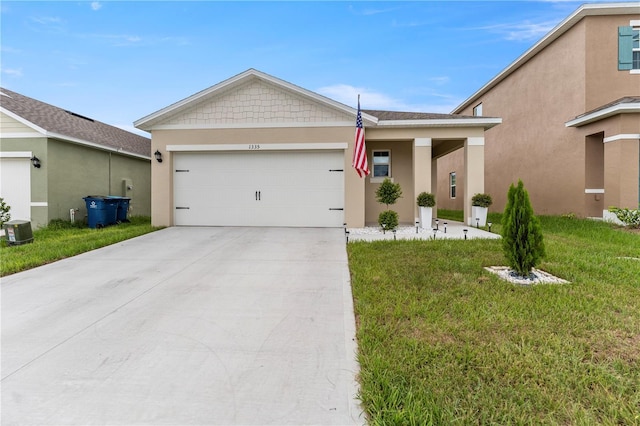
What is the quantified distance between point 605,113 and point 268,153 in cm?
1087

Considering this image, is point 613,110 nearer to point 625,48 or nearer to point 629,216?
point 629,216

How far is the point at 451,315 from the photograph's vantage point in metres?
3.21

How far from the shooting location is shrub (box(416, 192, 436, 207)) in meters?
9.27

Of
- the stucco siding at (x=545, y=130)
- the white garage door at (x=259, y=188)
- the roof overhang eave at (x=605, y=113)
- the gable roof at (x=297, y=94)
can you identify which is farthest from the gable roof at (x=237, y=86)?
the stucco siding at (x=545, y=130)

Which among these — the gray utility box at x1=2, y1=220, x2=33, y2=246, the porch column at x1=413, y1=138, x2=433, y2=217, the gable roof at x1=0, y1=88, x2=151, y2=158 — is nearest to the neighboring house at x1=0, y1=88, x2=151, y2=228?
the gable roof at x1=0, y1=88, x2=151, y2=158

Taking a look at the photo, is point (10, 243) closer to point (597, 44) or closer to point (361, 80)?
point (361, 80)

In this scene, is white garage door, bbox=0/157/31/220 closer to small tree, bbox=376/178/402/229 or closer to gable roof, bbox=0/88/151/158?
gable roof, bbox=0/88/151/158

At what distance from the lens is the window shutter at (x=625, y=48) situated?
10.8 metres

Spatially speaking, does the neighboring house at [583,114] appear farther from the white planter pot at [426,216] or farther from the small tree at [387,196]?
the small tree at [387,196]

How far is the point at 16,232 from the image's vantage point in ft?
24.2

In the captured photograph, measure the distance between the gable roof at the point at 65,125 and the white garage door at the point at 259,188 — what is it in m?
4.17

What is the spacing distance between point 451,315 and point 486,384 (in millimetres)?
1112

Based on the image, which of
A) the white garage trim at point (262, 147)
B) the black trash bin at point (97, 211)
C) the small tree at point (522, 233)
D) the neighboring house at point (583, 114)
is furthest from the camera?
the black trash bin at point (97, 211)

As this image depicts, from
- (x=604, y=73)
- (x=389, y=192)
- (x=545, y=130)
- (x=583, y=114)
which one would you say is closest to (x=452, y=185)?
(x=545, y=130)
